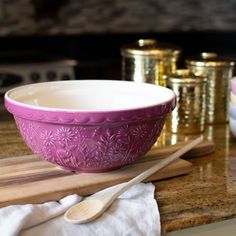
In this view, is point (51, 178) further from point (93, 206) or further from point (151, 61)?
point (151, 61)

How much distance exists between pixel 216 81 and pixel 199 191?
0.47 m

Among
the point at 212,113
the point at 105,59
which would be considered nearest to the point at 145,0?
the point at 105,59

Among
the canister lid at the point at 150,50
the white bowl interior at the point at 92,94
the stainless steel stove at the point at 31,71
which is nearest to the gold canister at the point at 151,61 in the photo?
the canister lid at the point at 150,50

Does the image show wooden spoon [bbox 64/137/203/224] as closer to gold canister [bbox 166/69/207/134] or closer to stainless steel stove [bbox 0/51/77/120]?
gold canister [bbox 166/69/207/134]

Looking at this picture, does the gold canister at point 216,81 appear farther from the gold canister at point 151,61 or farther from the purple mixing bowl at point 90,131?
the purple mixing bowl at point 90,131

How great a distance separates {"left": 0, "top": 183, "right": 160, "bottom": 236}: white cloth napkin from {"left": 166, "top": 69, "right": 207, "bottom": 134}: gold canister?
42 cm

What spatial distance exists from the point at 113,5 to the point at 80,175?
2.01 m

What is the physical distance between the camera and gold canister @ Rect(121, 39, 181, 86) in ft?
3.85

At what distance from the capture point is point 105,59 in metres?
2.47

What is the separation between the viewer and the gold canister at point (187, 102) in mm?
1090

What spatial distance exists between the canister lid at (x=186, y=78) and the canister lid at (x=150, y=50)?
85mm

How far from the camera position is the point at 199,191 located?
0.78m

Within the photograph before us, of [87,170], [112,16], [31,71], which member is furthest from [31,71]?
[87,170]

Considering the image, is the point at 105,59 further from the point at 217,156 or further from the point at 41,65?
the point at 217,156
